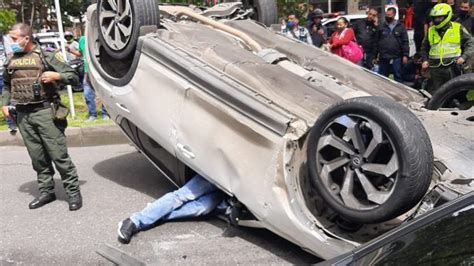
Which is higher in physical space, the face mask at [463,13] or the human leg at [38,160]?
the face mask at [463,13]

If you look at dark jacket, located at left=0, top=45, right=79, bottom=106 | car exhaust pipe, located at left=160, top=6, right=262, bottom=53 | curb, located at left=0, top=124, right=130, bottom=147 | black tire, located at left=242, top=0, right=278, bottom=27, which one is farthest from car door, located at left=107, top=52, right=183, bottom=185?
curb, located at left=0, top=124, right=130, bottom=147

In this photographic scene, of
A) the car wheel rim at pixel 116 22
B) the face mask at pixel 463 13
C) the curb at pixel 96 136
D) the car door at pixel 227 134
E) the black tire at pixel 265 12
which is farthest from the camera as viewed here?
the face mask at pixel 463 13

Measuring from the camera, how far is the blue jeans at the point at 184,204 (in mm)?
4242

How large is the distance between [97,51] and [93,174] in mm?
1722

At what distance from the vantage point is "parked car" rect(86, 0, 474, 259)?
3023 millimetres

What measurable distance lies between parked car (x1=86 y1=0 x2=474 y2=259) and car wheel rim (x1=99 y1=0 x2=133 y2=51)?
1 cm

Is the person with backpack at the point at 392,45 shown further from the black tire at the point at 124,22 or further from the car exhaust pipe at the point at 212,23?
the black tire at the point at 124,22

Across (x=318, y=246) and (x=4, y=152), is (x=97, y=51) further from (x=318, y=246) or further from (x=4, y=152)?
(x=4, y=152)

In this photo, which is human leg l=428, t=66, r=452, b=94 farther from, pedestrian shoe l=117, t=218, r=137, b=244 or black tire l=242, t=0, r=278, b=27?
pedestrian shoe l=117, t=218, r=137, b=244

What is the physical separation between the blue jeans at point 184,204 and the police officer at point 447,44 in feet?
12.9

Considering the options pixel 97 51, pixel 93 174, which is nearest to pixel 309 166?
pixel 97 51

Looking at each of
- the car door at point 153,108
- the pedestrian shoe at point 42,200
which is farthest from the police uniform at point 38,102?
the car door at point 153,108

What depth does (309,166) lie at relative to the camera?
3.27 meters

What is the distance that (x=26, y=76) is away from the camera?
186 inches
